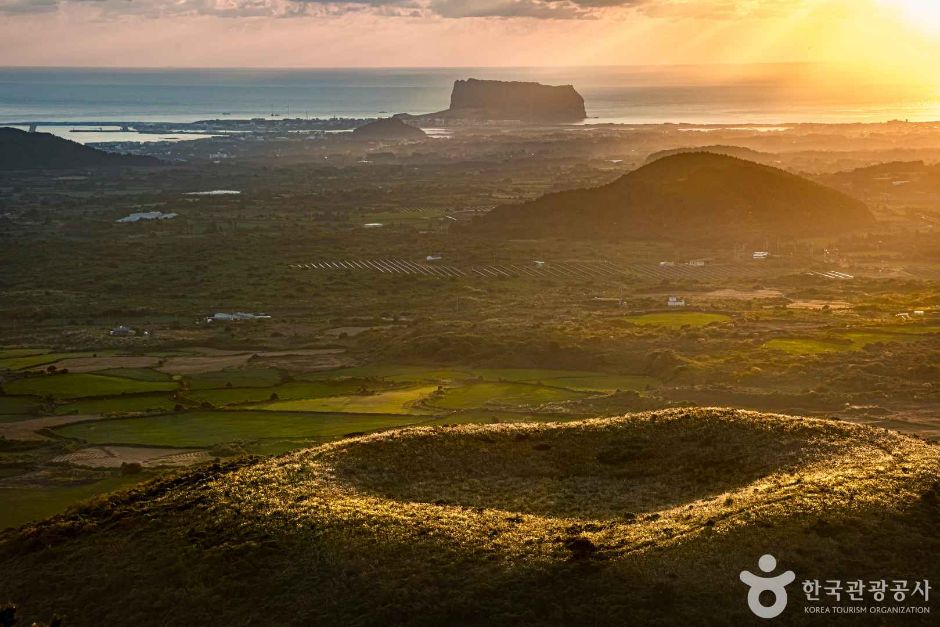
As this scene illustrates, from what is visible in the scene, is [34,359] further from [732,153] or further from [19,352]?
[732,153]

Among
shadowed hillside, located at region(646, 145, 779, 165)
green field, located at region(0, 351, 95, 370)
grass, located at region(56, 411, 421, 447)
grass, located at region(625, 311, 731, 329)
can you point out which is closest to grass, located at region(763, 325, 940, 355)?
grass, located at region(625, 311, 731, 329)

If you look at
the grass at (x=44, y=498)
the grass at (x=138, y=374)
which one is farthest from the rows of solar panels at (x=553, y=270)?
the grass at (x=44, y=498)

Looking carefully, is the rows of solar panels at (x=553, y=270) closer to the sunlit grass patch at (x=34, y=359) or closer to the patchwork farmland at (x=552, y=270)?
the patchwork farmland at (x=552, y=270)

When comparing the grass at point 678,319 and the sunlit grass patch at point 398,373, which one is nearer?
the sunlit grass patch at point 398,373

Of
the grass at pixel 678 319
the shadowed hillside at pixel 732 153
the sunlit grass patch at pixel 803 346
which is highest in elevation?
the shadowed hillside at pixel 732 153

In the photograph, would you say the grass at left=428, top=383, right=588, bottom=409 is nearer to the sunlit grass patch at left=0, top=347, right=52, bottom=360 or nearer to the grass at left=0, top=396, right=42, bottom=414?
the grass at left=0, top=396, right=42, bottom=414

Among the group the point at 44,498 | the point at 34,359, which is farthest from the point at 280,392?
the point at 34,359
